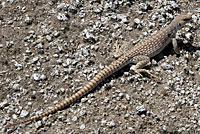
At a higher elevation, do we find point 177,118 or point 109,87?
point 109,87

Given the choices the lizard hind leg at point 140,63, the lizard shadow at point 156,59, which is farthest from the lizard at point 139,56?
the lizard shadow at point 156,59

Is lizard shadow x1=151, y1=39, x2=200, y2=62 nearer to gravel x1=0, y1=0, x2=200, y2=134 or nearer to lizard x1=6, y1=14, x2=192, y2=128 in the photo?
gravel x1=0, y1=0, x2=200, y2=134

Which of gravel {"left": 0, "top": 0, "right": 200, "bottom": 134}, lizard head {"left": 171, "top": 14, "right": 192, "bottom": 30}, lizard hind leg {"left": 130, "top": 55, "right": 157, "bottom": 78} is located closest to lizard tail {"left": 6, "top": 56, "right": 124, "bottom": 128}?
gravel {"left": 0, "top": 0, "right": 200, "bottom": 134}

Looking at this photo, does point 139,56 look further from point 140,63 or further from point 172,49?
point 172,49

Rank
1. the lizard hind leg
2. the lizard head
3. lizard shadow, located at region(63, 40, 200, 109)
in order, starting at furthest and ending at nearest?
the lizard head < the lizard hind leg < lizard shadow, located at region(63, 40, 200, 109)

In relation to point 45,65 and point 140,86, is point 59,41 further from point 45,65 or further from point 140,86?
point 140,86

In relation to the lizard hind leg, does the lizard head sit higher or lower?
higher

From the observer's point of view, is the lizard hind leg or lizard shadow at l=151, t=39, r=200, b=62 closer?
the lizard hind leg

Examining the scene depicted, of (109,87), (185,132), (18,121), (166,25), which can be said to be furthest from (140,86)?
(18,121)

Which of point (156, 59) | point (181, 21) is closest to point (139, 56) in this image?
point (156, 59)
